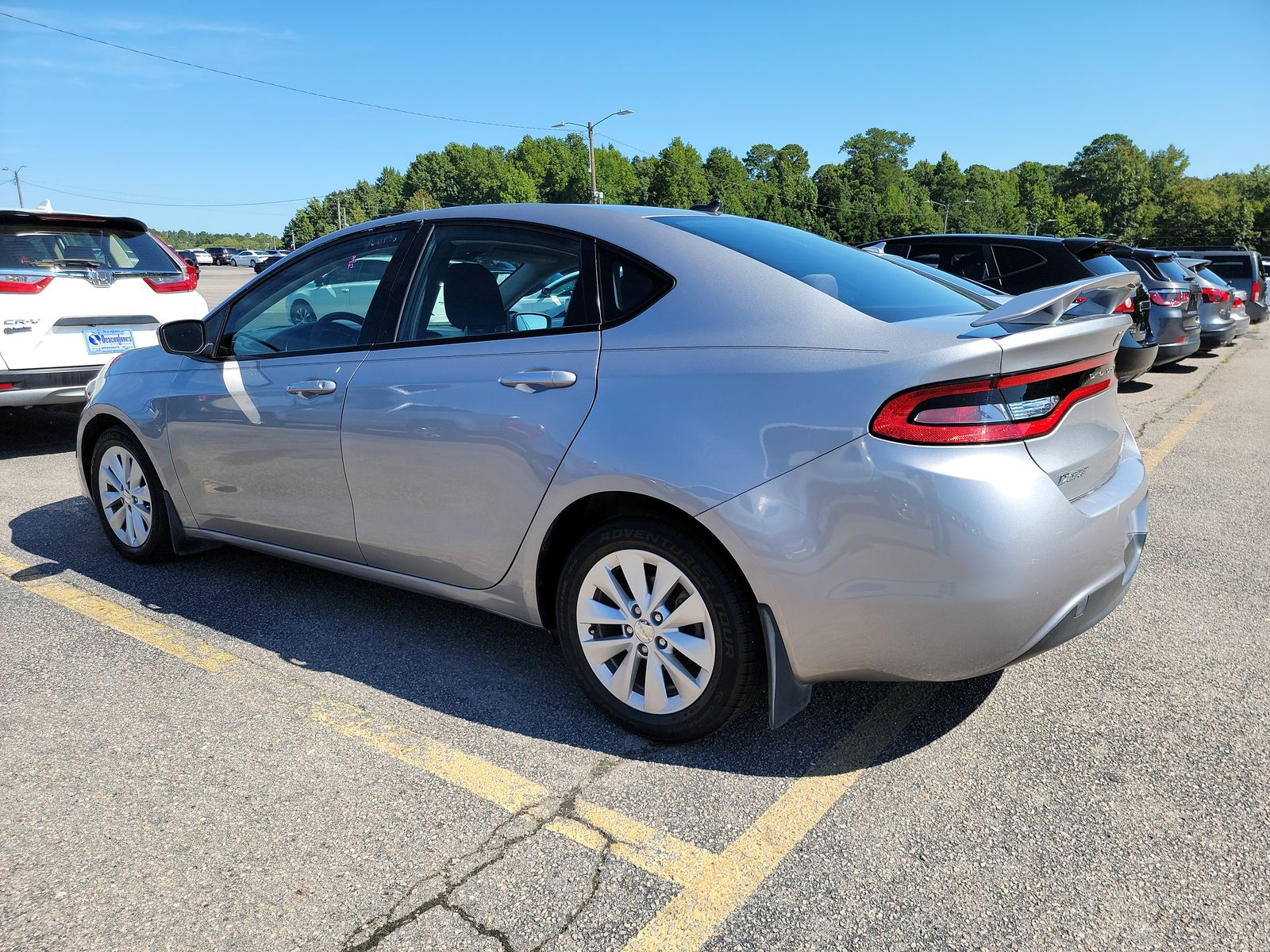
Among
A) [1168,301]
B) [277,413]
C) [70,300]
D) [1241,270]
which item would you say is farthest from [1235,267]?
[277,413]

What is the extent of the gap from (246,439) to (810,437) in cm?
240

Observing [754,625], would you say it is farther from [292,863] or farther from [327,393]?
[327,393]

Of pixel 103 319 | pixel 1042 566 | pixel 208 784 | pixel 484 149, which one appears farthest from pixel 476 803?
pixel 484 149

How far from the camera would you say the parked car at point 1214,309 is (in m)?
12.2

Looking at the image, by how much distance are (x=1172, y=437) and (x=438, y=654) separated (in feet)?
21.6

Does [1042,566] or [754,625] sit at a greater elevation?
[1042,566]

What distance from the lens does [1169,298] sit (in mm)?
10289

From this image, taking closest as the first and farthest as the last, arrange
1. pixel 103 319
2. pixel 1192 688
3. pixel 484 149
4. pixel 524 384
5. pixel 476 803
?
pixel 476 803, pixel 524 384, pixel 1192 688, pixel 103 319, pixel 484 149

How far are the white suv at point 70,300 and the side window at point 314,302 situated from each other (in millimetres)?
3389

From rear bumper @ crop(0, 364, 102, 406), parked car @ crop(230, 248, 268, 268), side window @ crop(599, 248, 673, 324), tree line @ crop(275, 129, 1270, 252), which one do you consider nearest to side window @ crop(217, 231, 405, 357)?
side window @ crop(599, 248, 673, 324)

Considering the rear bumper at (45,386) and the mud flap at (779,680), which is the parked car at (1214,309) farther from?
the rear bumper at (45,386)

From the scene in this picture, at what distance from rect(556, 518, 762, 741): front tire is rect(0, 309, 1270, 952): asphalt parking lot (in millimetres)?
162

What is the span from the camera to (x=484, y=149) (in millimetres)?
154750

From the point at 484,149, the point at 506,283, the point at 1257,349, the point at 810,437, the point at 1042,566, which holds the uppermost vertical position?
the point at 484,149
